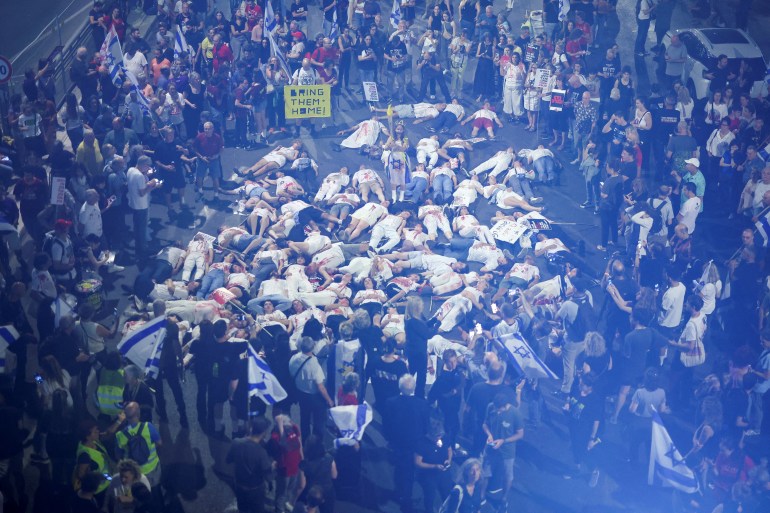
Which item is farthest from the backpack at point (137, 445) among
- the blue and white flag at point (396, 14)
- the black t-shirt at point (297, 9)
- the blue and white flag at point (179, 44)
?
the black t-shirt at point (297, 9)

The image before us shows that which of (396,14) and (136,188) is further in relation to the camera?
(396,14)

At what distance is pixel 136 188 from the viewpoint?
19031mm

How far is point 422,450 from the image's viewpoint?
43.3 feet

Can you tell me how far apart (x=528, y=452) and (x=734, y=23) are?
69.1 ft

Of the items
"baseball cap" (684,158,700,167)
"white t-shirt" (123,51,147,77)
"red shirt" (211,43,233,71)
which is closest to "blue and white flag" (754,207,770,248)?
"baseball cap" (684,158,700,167)

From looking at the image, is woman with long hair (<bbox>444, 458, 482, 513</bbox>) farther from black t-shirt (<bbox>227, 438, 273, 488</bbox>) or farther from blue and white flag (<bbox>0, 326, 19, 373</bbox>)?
blue and white flag (<bbox>0, 326, 19, 373</bbox>)

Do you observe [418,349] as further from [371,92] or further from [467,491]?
[371,92]

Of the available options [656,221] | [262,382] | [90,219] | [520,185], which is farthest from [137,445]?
[520,185]

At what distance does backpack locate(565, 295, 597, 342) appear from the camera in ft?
51.6

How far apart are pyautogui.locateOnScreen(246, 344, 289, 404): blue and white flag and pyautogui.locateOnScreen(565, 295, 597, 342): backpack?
511 centimetres

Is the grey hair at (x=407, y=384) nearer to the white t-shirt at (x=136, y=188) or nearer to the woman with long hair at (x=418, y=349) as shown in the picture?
the woman with long hair at (x=418, y=349)

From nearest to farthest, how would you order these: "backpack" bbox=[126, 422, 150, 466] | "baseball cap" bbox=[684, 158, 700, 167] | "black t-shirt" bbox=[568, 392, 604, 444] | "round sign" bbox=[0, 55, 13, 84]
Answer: "backpack" bbox=[126, 422, 150, 466]
"black t-shirt" bbox=[568, 392, 604, 444]
"round sign" bbox=[0, 55, 13, 84]
"baseball cap" bbox=[684, 158, 700, 167]

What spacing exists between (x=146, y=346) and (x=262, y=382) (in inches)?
75.2

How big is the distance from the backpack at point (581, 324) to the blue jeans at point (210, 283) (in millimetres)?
6534
